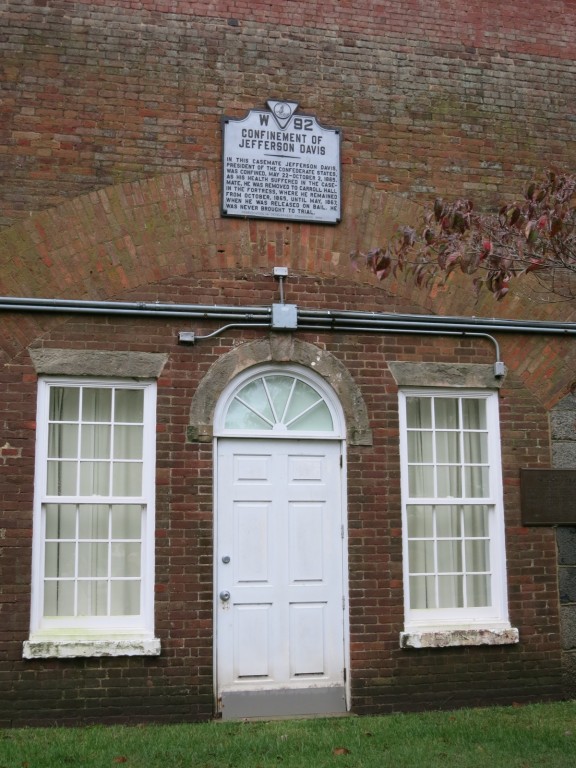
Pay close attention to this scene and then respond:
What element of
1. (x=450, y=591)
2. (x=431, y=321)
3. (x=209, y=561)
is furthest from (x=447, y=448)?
(x=209, y=561)

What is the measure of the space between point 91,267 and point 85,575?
281 cm

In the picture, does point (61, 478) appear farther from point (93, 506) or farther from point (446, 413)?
point (446, 413)

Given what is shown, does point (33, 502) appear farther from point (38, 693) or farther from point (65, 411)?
point (38, 693)

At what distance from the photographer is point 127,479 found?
27.7 ft

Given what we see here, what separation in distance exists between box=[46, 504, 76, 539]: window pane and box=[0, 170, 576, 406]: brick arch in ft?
4.74

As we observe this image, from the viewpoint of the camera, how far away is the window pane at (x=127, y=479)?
8422 mm

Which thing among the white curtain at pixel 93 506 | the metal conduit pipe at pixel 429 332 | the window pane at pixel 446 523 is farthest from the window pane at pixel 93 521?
the window pane at pixel 446 523

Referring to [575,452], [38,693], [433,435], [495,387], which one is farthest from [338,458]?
[38,693]

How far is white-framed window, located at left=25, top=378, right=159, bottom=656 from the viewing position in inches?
320

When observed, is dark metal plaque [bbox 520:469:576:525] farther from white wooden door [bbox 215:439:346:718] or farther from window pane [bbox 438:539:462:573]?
white wooden door [bbox 215:439:346:718]

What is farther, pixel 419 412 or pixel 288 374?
pixel 419 412

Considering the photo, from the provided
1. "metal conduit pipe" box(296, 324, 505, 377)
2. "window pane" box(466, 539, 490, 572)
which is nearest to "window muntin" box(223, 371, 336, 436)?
"metal conduit pipe" box(296, 324, 505, 377)

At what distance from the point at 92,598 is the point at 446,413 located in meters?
3.82

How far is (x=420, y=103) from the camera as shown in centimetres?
955
